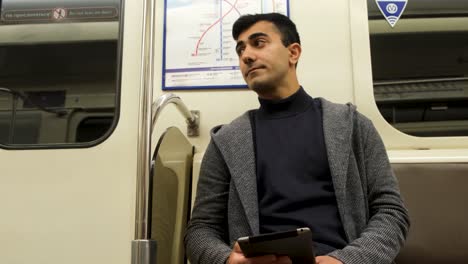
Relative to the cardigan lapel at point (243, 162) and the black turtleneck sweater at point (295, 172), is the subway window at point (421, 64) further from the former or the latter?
the cardigan lapel at point (243, 162)

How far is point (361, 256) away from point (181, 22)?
1.27m

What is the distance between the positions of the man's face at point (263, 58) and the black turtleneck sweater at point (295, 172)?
0.23ft

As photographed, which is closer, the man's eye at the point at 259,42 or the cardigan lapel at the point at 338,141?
the cardigan lapel at the point at 338,141

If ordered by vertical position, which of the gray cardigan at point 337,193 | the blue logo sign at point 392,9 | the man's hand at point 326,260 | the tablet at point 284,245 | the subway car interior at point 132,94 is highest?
the blue logo sign at point 392,9

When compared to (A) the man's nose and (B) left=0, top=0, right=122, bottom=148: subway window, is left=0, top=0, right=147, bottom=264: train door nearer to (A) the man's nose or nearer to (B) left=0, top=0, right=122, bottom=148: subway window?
(B) left=0, top=0, right=122, bottom=148: subway window

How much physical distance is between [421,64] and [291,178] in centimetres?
86

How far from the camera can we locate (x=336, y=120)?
135cm

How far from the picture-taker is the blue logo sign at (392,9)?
182 centimetres

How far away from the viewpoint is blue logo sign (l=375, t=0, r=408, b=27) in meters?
1.82

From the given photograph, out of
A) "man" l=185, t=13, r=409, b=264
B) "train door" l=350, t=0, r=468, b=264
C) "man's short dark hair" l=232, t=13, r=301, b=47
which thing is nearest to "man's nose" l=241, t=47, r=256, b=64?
"man" l=185, t=13, r=409, b=264

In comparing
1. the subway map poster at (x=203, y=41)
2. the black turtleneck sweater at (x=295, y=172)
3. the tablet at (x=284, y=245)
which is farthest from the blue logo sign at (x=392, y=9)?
the tablet at (x=284, y=245)

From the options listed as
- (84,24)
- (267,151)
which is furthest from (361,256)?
(84,24)

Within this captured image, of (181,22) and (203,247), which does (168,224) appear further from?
(181,22)

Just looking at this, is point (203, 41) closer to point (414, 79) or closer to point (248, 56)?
point (248, 56)
